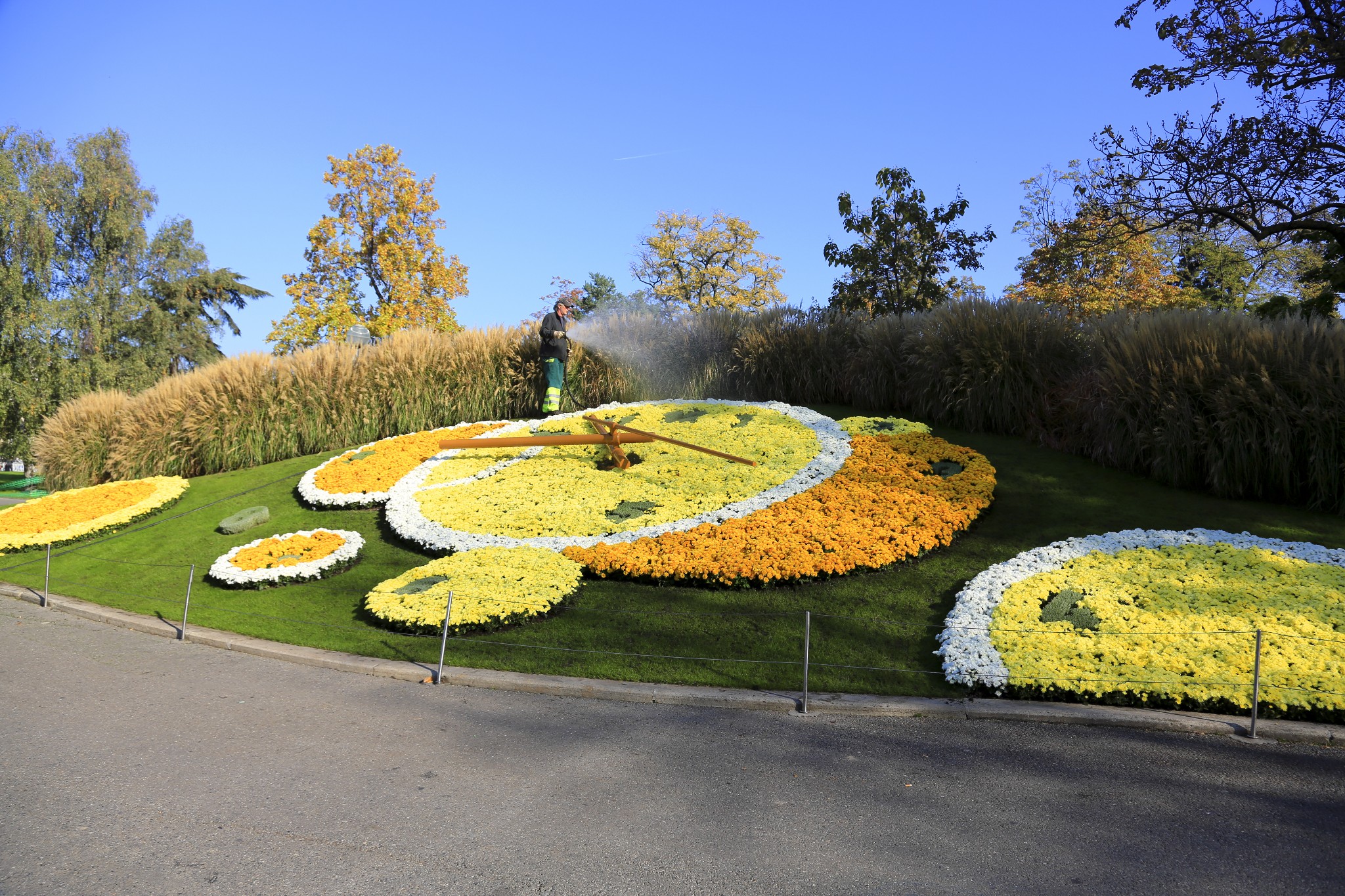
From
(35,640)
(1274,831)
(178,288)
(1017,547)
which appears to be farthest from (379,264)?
(1274,831)

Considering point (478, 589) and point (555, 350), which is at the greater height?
point (555, 350)

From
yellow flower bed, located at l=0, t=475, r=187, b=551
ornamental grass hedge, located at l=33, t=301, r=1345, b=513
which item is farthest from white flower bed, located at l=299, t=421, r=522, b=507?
yellow flower bed, located at l=0, t=475, r=187, b=551

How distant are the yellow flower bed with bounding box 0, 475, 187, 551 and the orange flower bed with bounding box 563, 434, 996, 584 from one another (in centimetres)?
897

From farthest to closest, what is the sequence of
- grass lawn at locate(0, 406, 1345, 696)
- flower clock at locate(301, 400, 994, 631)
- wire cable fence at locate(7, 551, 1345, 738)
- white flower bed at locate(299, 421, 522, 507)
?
white flower bed at locate(299, 421, 522, 507) < flower clock at locate(301, 400, 994, 631) < grass lawn at locate(0, 406, 1345, 696) < wire cable fence at locate(7, 551, 1345, 738)

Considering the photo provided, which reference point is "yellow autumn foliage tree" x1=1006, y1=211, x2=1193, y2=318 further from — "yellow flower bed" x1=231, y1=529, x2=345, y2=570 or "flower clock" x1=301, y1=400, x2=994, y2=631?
"yellow flower bed" x1=231, y1=529, x2=345, y2=570

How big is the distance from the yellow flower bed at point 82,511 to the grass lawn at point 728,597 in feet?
2.37

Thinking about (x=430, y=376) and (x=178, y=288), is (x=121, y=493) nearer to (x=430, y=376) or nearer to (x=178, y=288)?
(x=430, y=376)

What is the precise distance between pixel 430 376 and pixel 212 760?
479 inches

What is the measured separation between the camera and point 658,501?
36.9ft

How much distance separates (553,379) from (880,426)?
6.17 m

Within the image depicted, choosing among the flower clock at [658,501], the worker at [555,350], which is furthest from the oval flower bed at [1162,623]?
the worker at [555,350]

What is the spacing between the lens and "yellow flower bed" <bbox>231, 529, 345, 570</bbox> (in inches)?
418

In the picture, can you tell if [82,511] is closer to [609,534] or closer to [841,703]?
[609,534]

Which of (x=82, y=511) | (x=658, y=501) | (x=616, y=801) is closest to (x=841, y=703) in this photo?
(x=616, y=801)
